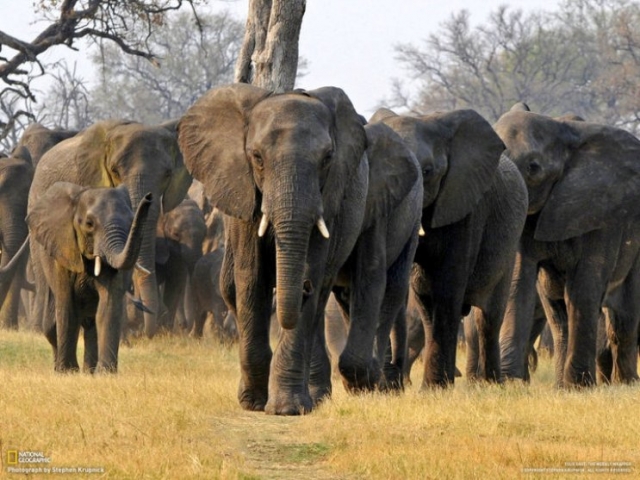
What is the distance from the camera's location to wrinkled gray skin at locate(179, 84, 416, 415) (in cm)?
858

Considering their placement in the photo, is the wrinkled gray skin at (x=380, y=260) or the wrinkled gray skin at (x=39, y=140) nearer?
the wrinkled gray skin at (x=380, y=260)

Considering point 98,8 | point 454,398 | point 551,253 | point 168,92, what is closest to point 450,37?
point 168,92

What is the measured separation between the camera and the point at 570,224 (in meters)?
12.6

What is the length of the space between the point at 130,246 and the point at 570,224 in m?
3.58

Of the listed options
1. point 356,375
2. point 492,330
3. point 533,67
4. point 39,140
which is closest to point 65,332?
point 356,375

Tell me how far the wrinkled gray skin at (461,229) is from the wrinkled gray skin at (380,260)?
79cm

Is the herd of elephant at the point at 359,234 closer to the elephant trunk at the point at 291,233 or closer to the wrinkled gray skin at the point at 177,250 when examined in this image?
the elephant trunk at the point at 291,233

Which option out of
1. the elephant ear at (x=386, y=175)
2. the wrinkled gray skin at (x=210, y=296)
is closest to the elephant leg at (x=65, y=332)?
the elephant ear at (x=386, y=175)

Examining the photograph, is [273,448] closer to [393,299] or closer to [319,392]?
[319,392]

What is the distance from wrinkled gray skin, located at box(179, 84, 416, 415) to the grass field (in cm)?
34

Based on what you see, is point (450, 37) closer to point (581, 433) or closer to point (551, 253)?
point (551, 253)

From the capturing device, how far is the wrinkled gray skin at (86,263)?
11555 millimetres

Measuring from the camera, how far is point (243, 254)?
359 inches

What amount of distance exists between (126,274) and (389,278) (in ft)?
6.99
